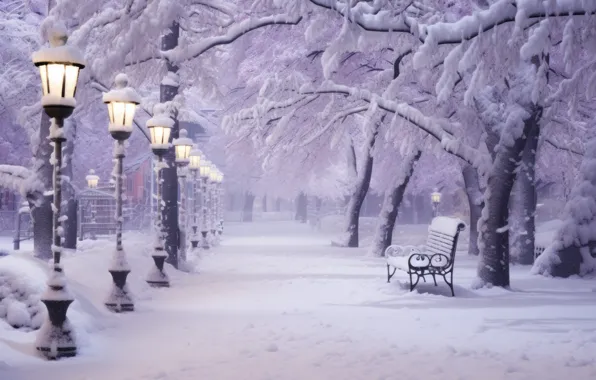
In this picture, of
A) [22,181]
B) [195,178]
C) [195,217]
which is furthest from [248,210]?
[22,181]

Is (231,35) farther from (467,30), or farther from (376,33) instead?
(467,30)

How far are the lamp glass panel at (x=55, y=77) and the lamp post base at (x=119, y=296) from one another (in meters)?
4.16

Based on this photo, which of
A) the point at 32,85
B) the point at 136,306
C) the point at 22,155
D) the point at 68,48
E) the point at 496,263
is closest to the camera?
the point at 68,48

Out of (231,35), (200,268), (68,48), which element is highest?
(231,35)

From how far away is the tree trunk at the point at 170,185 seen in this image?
18266mm

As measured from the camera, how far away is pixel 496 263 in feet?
48.6

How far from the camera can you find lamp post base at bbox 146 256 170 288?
15.5 metres

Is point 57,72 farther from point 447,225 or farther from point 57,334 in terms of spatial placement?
point 447,225

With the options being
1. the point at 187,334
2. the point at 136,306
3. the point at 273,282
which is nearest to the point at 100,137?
the point at 273,282

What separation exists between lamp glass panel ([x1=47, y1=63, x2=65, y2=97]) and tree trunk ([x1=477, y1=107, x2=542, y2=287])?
8.83 metres

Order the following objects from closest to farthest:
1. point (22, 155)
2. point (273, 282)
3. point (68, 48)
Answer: point (68, 48) → point (273, 282) → point (22, 155)

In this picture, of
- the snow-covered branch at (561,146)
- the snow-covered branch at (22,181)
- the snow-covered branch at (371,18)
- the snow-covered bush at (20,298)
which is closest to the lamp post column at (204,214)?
the snow-covered branch at (22,181)

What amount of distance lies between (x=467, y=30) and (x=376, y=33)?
1.46 meters

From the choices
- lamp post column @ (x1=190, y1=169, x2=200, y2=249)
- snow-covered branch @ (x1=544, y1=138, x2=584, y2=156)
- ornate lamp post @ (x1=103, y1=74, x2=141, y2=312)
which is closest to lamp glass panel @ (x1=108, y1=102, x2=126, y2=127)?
ornate lamp post @ (x1=103, y1=74, x2=141, y2=312)
